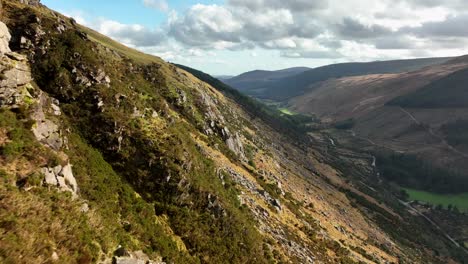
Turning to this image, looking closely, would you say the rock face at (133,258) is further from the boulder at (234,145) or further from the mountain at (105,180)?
the boulder at (234,145)

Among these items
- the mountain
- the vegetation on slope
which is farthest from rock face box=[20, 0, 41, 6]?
the vegetation on slope

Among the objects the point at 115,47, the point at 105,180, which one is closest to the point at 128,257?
the point at 105,180

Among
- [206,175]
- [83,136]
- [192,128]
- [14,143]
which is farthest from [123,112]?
[192,128]

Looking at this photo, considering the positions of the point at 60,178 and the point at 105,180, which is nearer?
the point at 60,178

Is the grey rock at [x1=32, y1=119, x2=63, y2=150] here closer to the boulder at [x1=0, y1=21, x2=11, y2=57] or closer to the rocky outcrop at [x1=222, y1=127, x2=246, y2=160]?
the boulder at [x1=0, y1=21, x2=11, y2=57]

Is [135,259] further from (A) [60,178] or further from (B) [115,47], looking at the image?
(B) [115,47]

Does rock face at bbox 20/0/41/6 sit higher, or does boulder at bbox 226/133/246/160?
rock face at bbox 20/0/41/6

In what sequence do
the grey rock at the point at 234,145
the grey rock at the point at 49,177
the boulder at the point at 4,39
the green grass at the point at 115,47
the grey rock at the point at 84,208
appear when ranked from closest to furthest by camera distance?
the grey rock at the point at 49,177
the grey rock at the point at 84,208
the boulder at the point at 4,39
the grey rock at the point at 234,145
the green grass at the point at 115,47

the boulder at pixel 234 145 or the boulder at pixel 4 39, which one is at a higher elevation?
the boulder at pixel 4 39

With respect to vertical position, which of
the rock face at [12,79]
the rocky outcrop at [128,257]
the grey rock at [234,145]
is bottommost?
the grey rock at [234,145]

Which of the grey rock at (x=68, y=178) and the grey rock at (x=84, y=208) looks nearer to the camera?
the grey rock at (x=84, y=208)

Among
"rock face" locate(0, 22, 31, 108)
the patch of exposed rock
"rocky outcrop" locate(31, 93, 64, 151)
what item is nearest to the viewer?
the patch of exposed rock

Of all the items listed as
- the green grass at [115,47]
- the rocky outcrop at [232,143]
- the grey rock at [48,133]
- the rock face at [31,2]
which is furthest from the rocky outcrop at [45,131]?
the green grass at [115,47]

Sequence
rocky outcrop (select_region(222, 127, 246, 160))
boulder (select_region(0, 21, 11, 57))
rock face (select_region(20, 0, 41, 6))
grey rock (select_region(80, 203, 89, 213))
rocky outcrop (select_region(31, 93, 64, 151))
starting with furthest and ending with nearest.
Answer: rocky outcrop (select_region(222, 127, 246, 160)) < rock face (select_region(20, 0, 41, 6)) < boulder (select_region(0, 21, 11, 57)) < rocky outcrop (select_region(31, 93, 64, 151)) < grey rock (select_region(80, 203, 89, 213))
